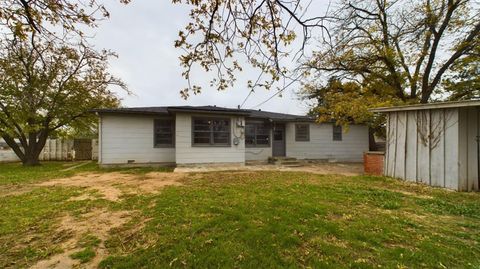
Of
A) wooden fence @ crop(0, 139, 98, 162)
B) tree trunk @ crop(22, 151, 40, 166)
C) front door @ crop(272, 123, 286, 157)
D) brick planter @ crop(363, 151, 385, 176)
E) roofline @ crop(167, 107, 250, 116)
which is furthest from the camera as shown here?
wooden fence @ crop(0, 139, 98, 162)

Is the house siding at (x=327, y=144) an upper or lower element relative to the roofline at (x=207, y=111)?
lower

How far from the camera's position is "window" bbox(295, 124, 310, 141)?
14058 millimetres

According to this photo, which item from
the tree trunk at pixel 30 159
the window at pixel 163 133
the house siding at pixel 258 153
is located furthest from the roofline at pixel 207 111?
the tree trunk at pixel 30 159

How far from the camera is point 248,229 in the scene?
338 centimetres

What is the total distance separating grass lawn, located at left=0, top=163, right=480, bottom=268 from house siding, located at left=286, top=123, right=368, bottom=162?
8196 millimetres

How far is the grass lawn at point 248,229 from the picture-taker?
2.67m

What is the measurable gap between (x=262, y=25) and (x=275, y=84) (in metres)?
0.94

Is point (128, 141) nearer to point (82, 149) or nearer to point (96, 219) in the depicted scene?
point (82, 149)

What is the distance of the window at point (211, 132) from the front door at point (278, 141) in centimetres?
378

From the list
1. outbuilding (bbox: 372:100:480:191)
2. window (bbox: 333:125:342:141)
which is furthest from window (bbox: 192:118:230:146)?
window (bbox: 333:125:342:141)

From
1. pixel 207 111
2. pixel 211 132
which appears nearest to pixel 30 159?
pixel 211 132

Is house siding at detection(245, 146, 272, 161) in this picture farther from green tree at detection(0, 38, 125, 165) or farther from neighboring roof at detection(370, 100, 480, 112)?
green tree at detection(0, 38, 125, 165)

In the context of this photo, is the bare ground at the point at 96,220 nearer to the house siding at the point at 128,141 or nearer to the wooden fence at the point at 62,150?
the house siding at the point at 128,141

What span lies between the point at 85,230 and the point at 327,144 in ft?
44.4
